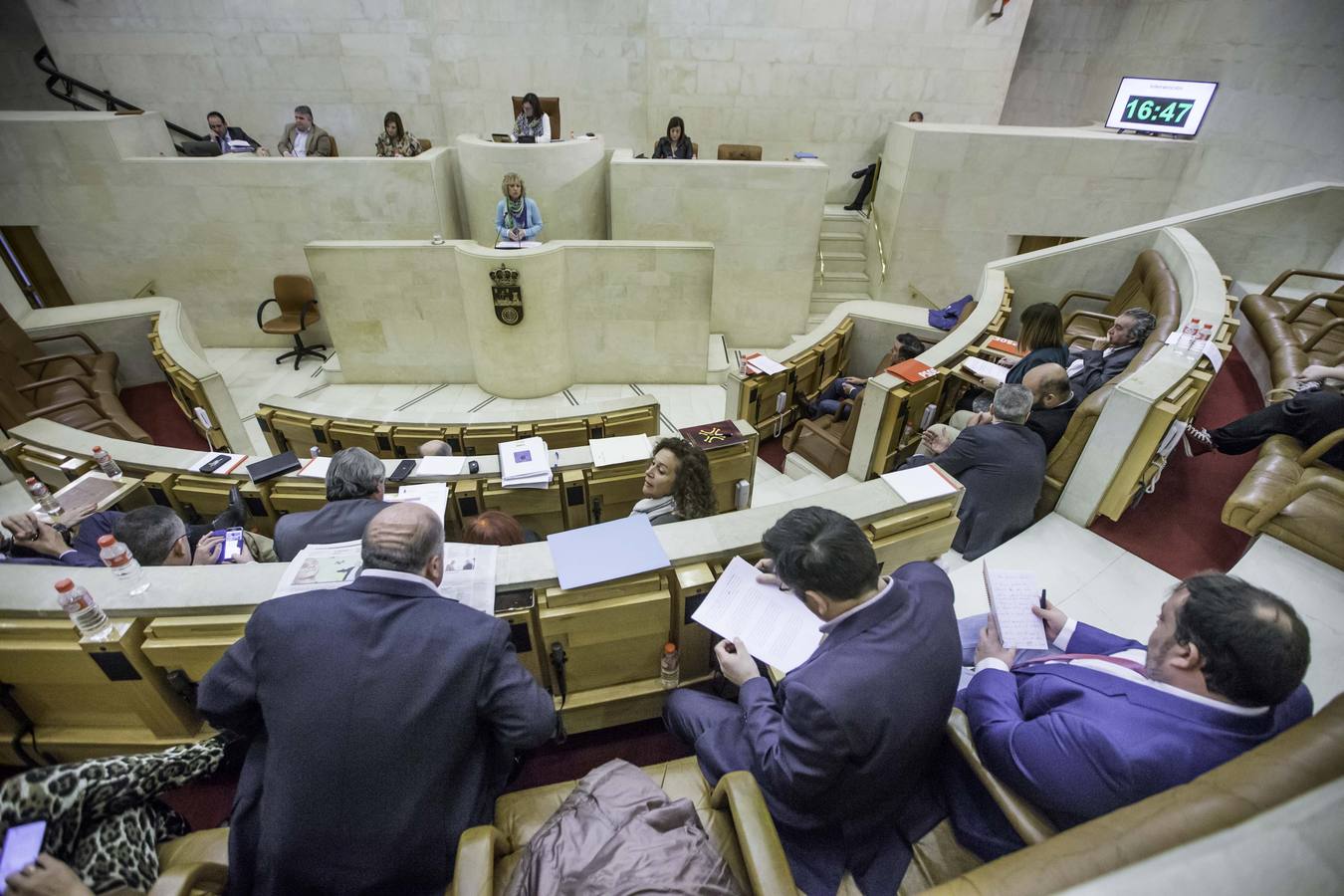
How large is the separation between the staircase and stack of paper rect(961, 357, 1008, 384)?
13.3 ft

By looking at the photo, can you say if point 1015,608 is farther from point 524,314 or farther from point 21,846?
point 524,314

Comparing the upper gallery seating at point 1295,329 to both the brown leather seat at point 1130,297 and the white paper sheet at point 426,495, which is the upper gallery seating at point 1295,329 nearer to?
the brown leather seat at point 1130,297

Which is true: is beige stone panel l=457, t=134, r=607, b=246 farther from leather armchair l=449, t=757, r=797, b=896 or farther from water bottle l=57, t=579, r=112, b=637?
leather armchair l=449, t=757, r=797, b=896

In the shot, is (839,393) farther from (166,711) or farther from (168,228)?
(168,228)

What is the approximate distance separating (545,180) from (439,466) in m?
5.07

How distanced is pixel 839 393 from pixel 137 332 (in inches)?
294

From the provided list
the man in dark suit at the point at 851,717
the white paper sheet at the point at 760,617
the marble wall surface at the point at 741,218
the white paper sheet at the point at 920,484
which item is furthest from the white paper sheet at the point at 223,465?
the marble wall surface at the point at 741,218

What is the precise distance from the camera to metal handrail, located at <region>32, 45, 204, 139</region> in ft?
26.6

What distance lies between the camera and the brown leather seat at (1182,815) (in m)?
0.88

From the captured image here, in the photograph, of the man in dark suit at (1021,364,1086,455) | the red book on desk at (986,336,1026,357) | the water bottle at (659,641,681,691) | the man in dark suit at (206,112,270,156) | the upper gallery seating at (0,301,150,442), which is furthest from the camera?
the man in dark suit at (206,112,270,156)

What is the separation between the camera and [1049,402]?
3.40 meters

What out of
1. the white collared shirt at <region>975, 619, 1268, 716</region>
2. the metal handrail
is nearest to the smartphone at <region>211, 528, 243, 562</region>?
the white collared shirt at <region>975, 619, 1268, 716</region>

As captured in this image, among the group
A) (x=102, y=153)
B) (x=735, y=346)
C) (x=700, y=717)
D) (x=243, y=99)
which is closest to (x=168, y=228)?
(x=102, y=153)

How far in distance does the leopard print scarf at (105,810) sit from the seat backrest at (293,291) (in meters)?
7.01
